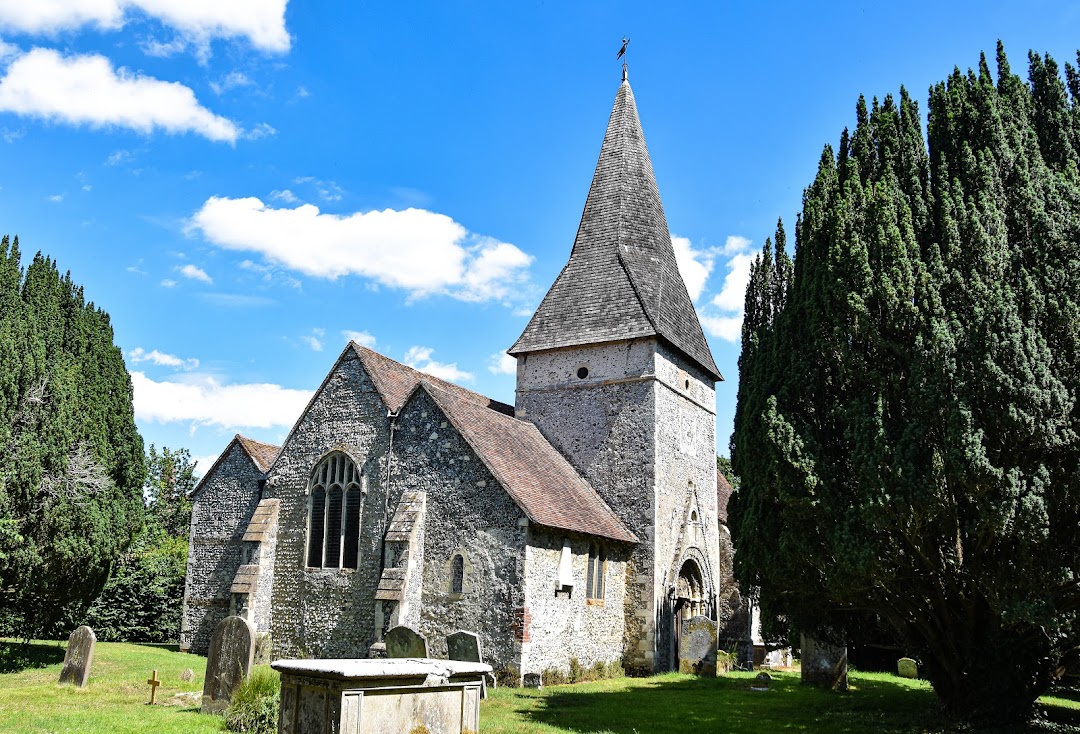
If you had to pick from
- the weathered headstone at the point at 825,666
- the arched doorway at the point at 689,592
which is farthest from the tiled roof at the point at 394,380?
the weathered headstone at the point at 825,666

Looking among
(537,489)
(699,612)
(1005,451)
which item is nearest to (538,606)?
(537,489)

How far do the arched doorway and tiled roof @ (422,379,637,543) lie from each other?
2756 mm

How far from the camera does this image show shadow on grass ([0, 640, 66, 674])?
57.0ft

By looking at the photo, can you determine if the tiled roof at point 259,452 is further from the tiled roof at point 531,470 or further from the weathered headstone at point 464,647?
the weathered headstone at point 464,647

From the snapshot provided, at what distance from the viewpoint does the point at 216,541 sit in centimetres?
2381

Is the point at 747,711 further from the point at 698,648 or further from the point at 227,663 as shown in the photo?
the point at 227,663

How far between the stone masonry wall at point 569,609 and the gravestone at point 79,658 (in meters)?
8.30

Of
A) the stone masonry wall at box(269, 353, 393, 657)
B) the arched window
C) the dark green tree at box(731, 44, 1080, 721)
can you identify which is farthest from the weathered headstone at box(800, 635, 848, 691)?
the stone masonry wall at box(269, 353, 393, 657)

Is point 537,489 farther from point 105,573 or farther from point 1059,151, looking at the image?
point 1059,151

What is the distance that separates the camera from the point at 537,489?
19.8m

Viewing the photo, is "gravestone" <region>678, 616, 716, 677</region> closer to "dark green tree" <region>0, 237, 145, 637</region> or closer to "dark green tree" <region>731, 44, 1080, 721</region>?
"dark green tree" <region>731, 44, 1080, 721</region>

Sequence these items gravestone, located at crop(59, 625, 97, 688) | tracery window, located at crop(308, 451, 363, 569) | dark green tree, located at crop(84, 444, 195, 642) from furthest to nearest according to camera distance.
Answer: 1. dark green tree, located at crop(84, 444, 195, 642)
2. tracery window, located at crop(308, 451, 363, 569)
3. gravestone, located at crop(59, 625, 97, 688)

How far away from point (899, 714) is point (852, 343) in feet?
21.6

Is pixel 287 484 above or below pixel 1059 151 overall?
below
